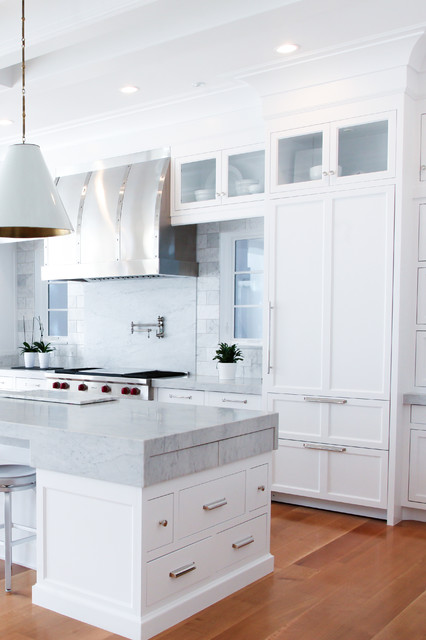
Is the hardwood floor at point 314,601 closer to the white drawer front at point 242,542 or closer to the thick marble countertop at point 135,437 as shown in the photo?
the white drawer front at point 242,542

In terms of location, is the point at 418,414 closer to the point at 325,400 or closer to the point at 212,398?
the point at 325,400

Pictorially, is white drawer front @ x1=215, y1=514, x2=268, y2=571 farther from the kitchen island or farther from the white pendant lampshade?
the white pendant lampshade

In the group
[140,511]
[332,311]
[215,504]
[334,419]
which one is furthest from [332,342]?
[140,511]

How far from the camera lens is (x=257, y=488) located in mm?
3119

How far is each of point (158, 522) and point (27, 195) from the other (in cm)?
157

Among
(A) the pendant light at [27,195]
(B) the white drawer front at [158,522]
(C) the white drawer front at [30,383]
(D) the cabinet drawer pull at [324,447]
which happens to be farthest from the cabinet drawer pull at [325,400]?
(C) the white drawer front at [30,383]

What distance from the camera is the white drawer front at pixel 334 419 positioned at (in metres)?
4.06

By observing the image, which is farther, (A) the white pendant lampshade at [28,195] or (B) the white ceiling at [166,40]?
(B) the white ceiling at [166,40]

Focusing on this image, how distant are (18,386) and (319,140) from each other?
11.7ft

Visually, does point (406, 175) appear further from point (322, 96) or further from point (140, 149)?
point (140, 149)

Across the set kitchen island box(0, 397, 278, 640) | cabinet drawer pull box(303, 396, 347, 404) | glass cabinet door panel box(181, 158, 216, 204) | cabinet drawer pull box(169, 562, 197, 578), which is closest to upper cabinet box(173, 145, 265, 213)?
glass cabinet door panel box(181, 158, 216, 204)

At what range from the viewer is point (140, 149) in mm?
5414

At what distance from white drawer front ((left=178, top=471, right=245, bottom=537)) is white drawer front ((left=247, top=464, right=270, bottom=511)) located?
0.05 meters

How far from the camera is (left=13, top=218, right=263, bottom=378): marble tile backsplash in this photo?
5469 mm
